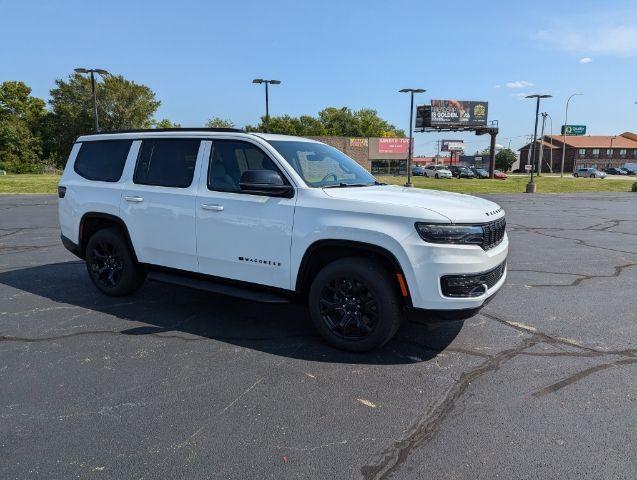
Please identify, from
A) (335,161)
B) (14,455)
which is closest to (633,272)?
(335,161)

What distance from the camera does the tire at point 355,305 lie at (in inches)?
155

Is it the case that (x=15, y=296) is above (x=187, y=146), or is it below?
below

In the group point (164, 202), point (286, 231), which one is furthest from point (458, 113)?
point (286, 231)

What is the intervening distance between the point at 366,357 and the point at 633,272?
554 cm

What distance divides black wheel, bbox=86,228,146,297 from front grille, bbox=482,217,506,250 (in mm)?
3716

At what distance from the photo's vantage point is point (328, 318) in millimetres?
4258

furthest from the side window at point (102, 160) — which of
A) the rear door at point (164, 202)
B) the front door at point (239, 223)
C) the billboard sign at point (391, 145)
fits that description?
the billboard sign at point (391, 145)

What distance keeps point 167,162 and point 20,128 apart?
59831 mm

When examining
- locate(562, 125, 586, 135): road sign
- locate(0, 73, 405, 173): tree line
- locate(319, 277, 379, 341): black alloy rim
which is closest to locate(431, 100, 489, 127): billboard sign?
locate(0, 73, 405, 173): tree line

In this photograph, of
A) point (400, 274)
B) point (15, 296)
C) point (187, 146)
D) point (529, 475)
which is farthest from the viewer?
point (15, 296)

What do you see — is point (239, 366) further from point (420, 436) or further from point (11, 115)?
point (11, 115)

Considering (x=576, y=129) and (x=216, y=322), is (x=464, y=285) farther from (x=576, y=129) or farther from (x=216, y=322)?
(x=576, y=129)

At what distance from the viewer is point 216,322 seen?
16.3 ft

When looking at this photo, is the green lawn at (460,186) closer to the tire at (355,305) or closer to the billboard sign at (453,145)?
the tire at (355,305)
